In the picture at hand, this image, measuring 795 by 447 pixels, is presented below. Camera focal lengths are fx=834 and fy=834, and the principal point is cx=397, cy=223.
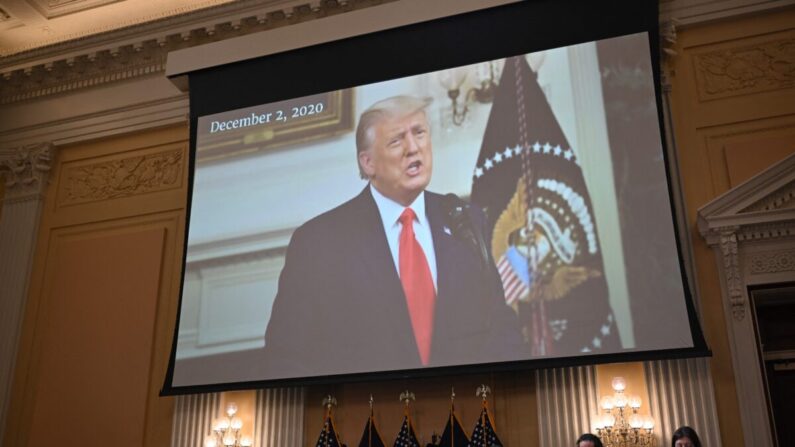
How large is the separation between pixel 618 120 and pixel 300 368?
314 centimetres

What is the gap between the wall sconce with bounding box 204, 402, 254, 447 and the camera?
6.68 m

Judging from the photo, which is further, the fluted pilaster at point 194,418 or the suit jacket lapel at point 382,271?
the fluted pilaster at point 194,418

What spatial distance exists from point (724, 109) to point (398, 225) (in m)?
2.74

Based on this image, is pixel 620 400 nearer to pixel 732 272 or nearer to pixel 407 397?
pixel 732 272

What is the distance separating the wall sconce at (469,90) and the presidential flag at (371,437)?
2515 mm

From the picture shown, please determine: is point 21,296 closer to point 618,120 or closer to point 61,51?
point 61,51

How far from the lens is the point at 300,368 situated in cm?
655

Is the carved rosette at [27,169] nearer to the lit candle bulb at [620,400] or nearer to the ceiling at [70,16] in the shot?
the ceiling at [70,16]

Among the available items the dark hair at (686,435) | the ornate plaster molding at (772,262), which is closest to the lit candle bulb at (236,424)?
the dark hair at (686,435)

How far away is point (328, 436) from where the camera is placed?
21.0 ft

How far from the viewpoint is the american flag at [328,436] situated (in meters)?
6.37

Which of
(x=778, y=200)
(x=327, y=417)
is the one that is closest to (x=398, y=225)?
(x=327, y=417)

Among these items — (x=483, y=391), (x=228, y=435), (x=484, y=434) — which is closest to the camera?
(x=484, y=434)

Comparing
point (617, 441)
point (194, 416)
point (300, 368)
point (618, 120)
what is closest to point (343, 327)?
point (300, 368)
